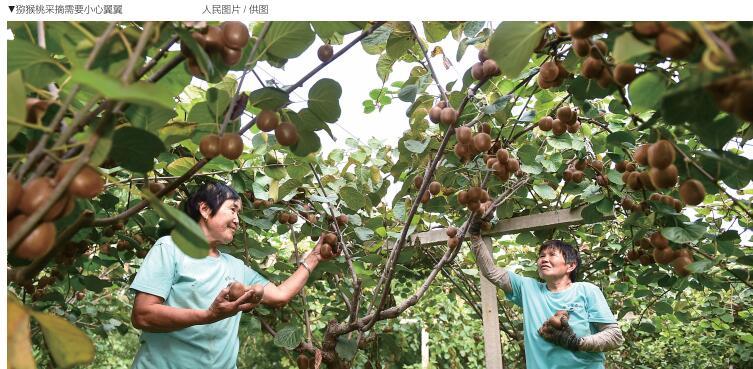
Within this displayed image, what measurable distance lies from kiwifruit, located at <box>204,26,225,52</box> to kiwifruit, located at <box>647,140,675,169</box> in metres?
0.60

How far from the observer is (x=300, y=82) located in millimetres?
900

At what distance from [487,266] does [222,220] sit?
4.39 ft

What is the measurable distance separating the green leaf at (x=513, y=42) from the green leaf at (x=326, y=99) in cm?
33

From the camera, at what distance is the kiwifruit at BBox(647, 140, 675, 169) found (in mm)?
780

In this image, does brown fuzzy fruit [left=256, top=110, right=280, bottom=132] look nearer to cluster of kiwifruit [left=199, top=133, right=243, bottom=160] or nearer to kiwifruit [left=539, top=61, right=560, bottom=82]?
cluster of kiwifruit [left=199, top=133, right=243, bottom=160]

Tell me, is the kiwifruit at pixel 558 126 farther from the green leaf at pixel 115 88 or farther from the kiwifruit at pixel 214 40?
the green leaf at pixel 115 88

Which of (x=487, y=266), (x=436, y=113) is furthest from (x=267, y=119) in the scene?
(x=487, y=266)

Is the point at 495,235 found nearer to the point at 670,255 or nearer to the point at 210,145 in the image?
the point at 670,255

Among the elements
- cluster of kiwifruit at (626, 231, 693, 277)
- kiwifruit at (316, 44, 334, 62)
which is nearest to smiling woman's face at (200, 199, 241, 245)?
kiwifruit at (316, 44, 334, 62)

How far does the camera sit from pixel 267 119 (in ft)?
3.01

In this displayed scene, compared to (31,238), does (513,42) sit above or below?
above

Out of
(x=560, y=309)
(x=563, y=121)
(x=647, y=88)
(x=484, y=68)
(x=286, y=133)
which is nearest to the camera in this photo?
(x=647, y=88)

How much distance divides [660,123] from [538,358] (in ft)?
4.51
